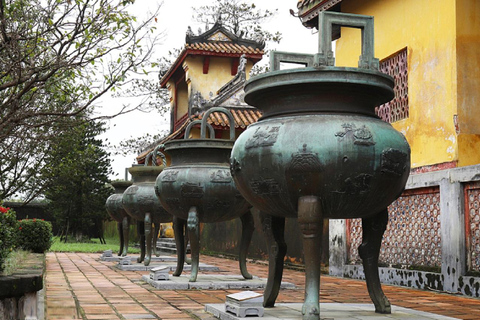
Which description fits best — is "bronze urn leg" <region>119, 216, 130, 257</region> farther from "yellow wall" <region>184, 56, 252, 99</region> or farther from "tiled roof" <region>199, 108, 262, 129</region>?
"yellow wall" <region>184, 56, 252, 99</region>

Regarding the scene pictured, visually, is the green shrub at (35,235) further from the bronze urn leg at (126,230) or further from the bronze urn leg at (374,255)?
the bronze urn leg at (374,255)

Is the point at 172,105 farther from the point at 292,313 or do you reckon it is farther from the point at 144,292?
the point at 292,313

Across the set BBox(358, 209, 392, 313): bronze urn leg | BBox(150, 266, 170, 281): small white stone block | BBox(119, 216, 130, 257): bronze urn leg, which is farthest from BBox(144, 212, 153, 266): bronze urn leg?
BBox(358, 209, 392, 313): bronze urn leg

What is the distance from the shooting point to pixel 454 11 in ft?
22.9

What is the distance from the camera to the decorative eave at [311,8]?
909cm

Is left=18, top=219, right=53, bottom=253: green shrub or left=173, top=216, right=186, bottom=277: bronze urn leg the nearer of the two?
left=173, top=216, right=186, bottom=277: bronze urn leg

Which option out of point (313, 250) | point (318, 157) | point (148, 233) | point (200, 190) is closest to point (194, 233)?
point (200, 190)

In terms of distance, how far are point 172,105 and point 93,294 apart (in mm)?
15788

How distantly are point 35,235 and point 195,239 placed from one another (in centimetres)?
600

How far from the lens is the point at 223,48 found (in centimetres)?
1816

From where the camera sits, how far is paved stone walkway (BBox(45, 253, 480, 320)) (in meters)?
4.59

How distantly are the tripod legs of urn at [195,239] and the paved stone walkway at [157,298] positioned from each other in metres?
0.52

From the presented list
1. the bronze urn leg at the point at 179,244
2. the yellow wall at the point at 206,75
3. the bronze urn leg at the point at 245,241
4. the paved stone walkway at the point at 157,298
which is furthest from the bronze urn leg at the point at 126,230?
the yellow wall at the point at 206,75

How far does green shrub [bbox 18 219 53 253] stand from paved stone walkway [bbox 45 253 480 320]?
12.8 feet
